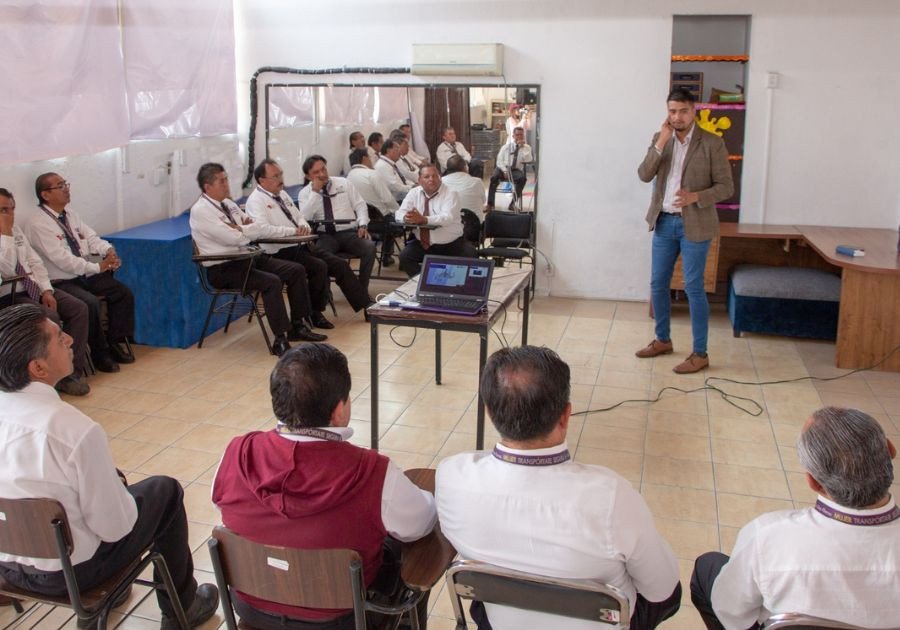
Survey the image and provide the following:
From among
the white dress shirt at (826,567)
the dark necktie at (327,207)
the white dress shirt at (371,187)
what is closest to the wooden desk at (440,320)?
the white dress shirt at (826,567)

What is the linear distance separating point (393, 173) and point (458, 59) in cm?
114

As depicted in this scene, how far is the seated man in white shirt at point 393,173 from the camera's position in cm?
683

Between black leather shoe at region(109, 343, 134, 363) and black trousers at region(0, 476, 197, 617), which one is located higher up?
black trousers at region(0, 476, 197, 617)

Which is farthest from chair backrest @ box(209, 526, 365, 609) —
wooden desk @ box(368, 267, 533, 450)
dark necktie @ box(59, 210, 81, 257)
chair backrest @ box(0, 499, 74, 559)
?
dark necktie @ box(59, 210, 81, 257)

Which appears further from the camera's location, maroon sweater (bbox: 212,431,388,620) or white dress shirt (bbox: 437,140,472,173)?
white dress shirt (bbox: 437,140,472,173)

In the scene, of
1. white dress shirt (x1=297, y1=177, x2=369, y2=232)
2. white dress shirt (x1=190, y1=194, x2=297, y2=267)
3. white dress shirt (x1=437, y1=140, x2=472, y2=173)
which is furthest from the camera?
white dress shirt (x1=437, y1=140, x2=472, y2=173)

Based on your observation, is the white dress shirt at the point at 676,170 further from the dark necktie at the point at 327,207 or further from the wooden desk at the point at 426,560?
the wooden desk at the point at 426,560

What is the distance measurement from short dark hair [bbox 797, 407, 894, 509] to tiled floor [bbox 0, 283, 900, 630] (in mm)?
1071

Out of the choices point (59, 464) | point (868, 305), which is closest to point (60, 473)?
point (59, 464)

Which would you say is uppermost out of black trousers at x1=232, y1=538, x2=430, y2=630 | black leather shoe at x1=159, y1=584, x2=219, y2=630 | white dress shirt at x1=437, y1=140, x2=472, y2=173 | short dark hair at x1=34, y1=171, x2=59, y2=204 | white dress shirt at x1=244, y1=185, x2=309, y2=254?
white dress shirt at x1=437, y1=140, x2=472, y2=173

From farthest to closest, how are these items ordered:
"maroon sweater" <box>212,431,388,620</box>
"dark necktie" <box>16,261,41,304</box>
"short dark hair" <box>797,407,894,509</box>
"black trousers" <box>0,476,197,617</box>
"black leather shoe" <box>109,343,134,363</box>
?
"black leather shoe" <box>109,343,134,363</box>
"dark necktie" <box>16,261,41,304</box>
"black trousers" <box>0,476,197,617</box>
"maroon sweater" <box>212,431,388,620</box>
"short dark hair" <box>797,407,894,509</box>

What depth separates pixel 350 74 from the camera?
6.52 metres

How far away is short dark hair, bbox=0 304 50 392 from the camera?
2.04 meters

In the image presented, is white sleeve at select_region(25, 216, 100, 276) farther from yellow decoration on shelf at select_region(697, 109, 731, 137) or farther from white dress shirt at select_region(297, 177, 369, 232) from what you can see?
A: yellow decoration on shelf at select_region(697, 109, 731, 137)
